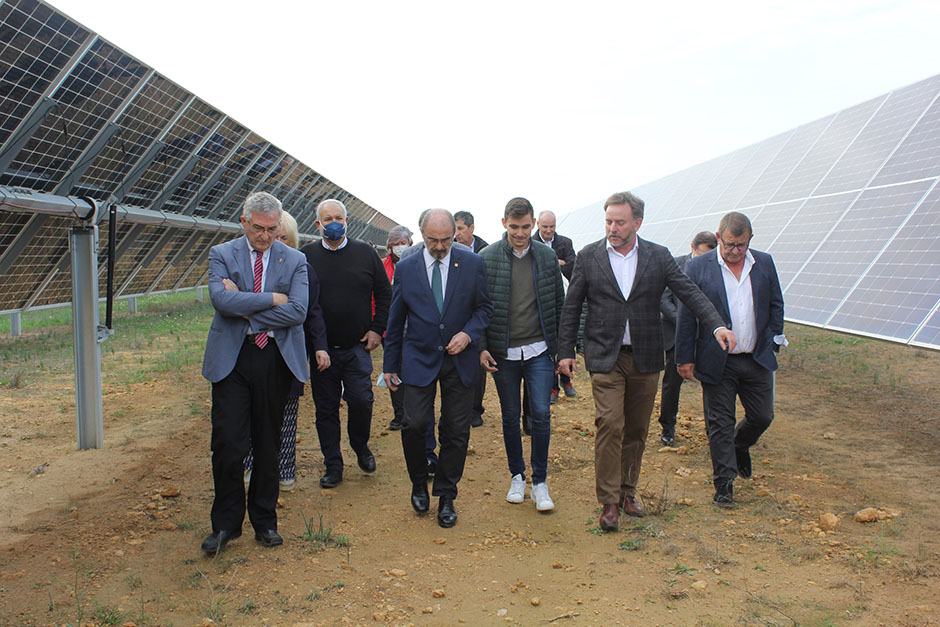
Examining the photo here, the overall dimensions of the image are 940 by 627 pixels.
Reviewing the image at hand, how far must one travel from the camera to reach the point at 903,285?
7918mm

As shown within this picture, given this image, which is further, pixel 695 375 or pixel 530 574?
pixel 695 375

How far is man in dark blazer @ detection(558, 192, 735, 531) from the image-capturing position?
4.57m

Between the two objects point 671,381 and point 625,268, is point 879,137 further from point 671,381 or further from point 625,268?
point 625,268

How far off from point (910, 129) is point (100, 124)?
11286 mm

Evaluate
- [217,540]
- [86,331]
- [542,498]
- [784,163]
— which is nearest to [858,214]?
[784,163]

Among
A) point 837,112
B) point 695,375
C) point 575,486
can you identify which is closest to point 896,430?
point 695,375

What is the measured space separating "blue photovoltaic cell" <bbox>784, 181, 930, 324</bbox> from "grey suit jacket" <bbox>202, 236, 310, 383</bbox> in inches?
264

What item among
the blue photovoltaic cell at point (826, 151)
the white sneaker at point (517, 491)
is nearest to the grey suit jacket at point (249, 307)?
the white sneaker at point (517, 491)

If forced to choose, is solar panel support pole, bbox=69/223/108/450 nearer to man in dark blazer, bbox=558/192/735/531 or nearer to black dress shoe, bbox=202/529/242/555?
black dress shoe, bbox=202/529/242/555

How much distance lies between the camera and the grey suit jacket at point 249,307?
13.0 feet

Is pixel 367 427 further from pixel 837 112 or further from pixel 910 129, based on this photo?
pixel 837 112

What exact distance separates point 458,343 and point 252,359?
4.15 feet

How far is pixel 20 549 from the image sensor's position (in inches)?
161

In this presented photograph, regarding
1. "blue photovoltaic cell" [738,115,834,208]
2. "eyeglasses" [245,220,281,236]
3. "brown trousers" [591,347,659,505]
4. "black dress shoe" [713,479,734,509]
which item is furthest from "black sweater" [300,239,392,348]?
"blue photovoltaic cell" [738,115,834,208]
